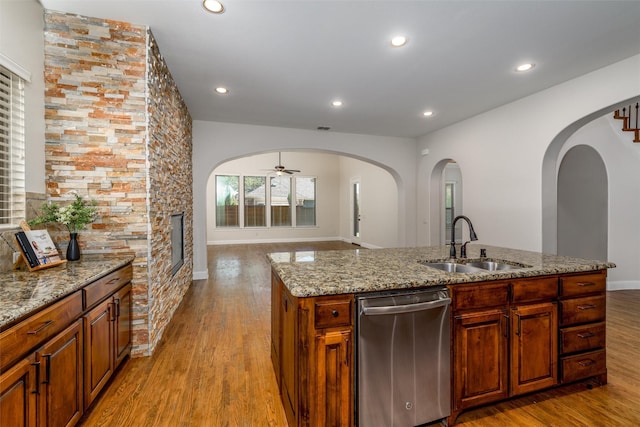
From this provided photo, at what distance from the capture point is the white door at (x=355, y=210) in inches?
387

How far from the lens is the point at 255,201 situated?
10375 mm

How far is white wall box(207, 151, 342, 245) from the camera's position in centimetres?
990

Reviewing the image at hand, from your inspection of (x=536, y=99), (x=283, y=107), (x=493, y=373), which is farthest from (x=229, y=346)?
(x=536, y=99)

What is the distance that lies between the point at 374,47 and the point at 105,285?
299 centimetres

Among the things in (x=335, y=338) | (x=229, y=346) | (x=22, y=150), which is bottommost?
(x=229, y=346)

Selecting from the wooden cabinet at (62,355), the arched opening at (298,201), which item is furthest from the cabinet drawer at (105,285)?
the arched opening at (298,201)

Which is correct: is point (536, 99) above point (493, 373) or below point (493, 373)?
above

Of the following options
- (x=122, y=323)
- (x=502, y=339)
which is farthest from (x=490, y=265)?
(x=122, y=323)

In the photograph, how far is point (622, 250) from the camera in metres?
4.46

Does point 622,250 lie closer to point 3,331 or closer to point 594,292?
point 594,292

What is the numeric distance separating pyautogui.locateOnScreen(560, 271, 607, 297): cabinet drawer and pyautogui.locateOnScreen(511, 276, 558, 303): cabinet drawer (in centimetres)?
8

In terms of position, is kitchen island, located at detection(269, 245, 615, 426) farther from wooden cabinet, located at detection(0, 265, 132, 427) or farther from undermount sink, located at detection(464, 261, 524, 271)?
wooden cabinet, located at detection(0, 265, 132, 427)

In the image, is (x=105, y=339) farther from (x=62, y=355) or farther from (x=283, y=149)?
(x=283, y=149)

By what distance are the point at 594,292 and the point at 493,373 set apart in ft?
3.31
